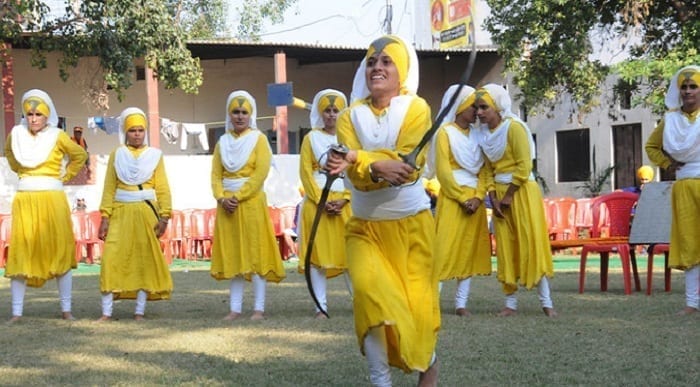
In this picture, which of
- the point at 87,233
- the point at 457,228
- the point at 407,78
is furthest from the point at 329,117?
the point at 87,233

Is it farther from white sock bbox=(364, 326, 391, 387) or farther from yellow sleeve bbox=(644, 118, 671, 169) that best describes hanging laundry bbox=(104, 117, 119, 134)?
white sock bbox=(364, 326, 391, 387)

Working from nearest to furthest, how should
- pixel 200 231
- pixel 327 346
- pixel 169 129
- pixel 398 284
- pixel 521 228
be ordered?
pixel 398 284
pixel 327 346
pixel 521 228
pixel 200 231
pixel 169 129

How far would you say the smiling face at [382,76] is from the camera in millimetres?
6273

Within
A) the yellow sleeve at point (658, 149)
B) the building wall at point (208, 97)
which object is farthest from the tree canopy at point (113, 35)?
the yellow sleeve at point (658, 149)

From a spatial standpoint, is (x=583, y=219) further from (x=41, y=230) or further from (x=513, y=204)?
(x=41, y=230)

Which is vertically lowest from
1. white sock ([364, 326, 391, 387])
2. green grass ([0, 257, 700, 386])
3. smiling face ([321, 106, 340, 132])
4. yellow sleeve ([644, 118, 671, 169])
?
green grass ([0, 257, 700, 386])

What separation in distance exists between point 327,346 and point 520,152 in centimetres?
290

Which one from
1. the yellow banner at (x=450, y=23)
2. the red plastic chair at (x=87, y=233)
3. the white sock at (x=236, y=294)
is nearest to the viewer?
the white sock at (x=236, y=294)

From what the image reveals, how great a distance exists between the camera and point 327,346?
27.3 feet

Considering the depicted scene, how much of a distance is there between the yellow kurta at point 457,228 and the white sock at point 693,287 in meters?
1.82

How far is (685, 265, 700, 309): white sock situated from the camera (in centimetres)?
1003

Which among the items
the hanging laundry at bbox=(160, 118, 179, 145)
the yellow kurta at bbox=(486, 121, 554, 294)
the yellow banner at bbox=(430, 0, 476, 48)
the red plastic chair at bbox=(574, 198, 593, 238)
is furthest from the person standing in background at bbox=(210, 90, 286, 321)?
the yellow banner at bbox=(430, 0, 476, 48)

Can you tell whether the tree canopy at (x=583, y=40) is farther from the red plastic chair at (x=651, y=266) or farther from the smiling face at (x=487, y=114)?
the smiling face at (x=487, y=114)

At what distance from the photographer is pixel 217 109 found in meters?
32.2
